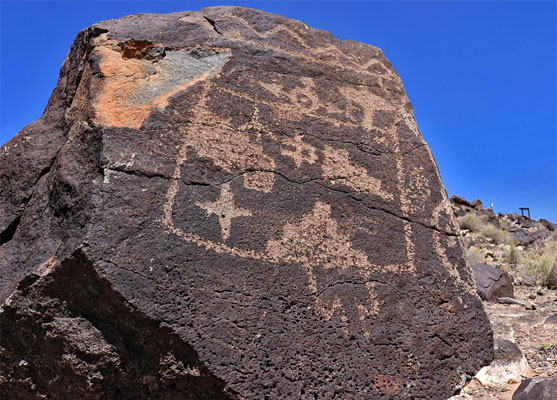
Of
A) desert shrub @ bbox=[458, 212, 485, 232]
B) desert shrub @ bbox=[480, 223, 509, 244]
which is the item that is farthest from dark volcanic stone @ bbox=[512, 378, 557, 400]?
desert shrub @ bbox=[458, 212, 485, 232]

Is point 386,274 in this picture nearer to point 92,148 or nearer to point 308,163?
point 308,163

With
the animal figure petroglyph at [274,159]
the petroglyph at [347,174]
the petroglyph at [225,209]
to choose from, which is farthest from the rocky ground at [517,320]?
the petroglyph at [225,209]

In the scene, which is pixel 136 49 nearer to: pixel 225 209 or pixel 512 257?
pixel 225 209

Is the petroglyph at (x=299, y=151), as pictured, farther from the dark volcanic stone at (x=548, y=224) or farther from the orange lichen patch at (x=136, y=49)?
the dark volcanic stone at (x=548, y=224)

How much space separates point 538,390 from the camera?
2.04 m

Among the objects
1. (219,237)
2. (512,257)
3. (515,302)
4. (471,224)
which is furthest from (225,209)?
(471,224)

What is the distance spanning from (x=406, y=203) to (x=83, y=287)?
1.67 m

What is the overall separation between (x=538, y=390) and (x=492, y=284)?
289 cm

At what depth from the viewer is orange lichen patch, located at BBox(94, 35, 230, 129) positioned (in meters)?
2.52

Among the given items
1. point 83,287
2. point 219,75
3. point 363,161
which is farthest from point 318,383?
point 219,75

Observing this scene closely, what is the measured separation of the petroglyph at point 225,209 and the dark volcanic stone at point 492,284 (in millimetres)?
3072

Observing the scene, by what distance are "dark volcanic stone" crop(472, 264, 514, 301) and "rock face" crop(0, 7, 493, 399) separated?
2.19 metres

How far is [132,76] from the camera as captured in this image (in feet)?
9.09

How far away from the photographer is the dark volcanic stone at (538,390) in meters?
1.98
